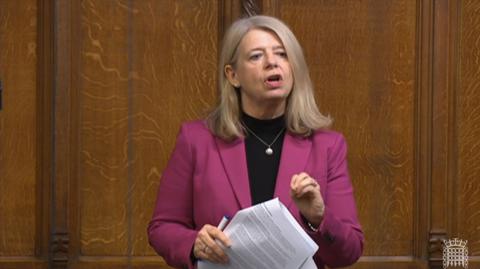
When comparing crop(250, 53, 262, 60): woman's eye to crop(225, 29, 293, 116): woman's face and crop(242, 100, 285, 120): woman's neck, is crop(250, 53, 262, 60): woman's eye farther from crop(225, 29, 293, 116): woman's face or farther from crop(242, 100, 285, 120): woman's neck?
crop(242, 100, 285, 120): woman's neck

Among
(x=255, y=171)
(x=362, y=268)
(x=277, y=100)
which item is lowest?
(x=362, y=268)

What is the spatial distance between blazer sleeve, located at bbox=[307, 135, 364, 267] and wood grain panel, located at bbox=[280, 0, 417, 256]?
193 cm

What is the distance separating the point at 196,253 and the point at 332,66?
2218 mm

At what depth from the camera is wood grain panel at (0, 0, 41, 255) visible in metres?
4.79

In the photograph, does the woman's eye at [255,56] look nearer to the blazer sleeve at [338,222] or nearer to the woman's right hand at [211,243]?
the blazer sleeve at [338,222]

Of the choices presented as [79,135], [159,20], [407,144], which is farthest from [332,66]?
[79,135]

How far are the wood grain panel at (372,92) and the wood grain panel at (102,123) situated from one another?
0.77 m

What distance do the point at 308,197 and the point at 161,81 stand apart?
7.16ft

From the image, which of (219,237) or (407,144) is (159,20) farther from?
(219,237)

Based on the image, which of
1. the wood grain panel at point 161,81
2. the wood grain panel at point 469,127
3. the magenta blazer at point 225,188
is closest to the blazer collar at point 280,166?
the magenta blazer at point 225,188

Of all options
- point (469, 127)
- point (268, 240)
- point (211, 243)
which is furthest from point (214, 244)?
point (469, 127)

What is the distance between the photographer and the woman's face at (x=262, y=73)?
3033 mm

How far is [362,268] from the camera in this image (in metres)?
4.98

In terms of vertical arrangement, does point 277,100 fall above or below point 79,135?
above
